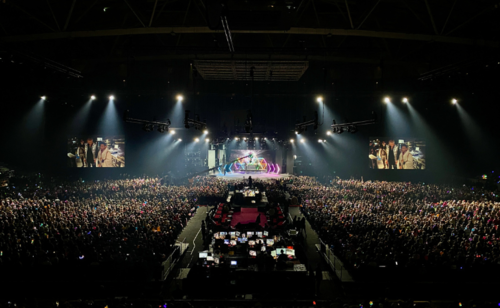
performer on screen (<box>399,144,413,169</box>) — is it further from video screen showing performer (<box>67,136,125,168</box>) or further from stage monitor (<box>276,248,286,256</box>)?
video screen showing performer (<box>67,136,125,168</box>)

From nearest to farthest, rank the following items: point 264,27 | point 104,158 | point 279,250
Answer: point 264,27, point 279,250, point 104,158

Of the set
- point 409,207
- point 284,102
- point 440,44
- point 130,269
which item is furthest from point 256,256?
point 284,102

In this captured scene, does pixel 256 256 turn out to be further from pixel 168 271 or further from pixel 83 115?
pixel 83 115

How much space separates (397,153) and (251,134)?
1492cm

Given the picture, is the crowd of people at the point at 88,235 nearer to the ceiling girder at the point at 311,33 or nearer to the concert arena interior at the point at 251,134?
the concert arena interior at the point at 251,134

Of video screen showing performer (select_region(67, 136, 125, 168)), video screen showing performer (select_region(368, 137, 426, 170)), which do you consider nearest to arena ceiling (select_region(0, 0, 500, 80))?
video screen showing performer (select_region(368, 137, 426, 170))

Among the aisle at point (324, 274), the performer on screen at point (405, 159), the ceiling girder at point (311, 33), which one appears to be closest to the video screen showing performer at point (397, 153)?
the performer on screen at point (405, 159)

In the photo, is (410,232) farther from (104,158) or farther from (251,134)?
(104,158)

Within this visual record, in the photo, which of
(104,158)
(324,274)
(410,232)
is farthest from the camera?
(104,158)

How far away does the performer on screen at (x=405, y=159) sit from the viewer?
2653cm

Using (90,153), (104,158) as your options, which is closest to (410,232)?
(104,158)

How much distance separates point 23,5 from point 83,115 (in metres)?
15.2

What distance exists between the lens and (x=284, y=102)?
3005cm

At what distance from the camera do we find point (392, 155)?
1065 inches
